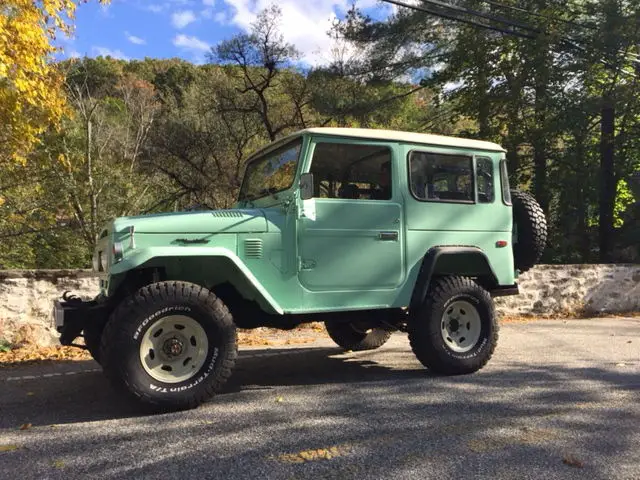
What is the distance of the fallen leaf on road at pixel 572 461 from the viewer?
116 inches

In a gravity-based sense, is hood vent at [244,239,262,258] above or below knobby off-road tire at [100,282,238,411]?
above

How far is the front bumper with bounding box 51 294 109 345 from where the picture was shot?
419cm

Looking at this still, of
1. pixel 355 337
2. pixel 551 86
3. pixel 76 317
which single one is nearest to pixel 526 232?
pixel 355 337

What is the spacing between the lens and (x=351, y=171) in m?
4.86

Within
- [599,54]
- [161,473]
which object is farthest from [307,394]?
[599,54]

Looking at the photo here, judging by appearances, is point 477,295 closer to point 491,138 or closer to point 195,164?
point 491,138

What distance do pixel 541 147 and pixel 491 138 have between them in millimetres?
1402

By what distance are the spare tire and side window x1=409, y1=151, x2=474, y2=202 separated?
76 cm

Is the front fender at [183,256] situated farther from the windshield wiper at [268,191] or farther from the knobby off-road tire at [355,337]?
the knobby off-road tire at [355,337]

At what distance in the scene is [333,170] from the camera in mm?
4805

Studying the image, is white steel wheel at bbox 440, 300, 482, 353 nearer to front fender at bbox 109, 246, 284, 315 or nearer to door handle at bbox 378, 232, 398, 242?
door handle at bbox 378, 232, 398, 242

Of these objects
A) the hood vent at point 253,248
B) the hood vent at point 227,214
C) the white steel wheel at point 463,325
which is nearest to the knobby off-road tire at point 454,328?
the white steel wheel at point 463,325

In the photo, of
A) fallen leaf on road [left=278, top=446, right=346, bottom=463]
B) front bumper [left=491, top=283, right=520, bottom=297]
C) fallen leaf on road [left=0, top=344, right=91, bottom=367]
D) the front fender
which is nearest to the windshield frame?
the front fender

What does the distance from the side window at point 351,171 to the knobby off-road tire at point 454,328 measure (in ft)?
3.64
